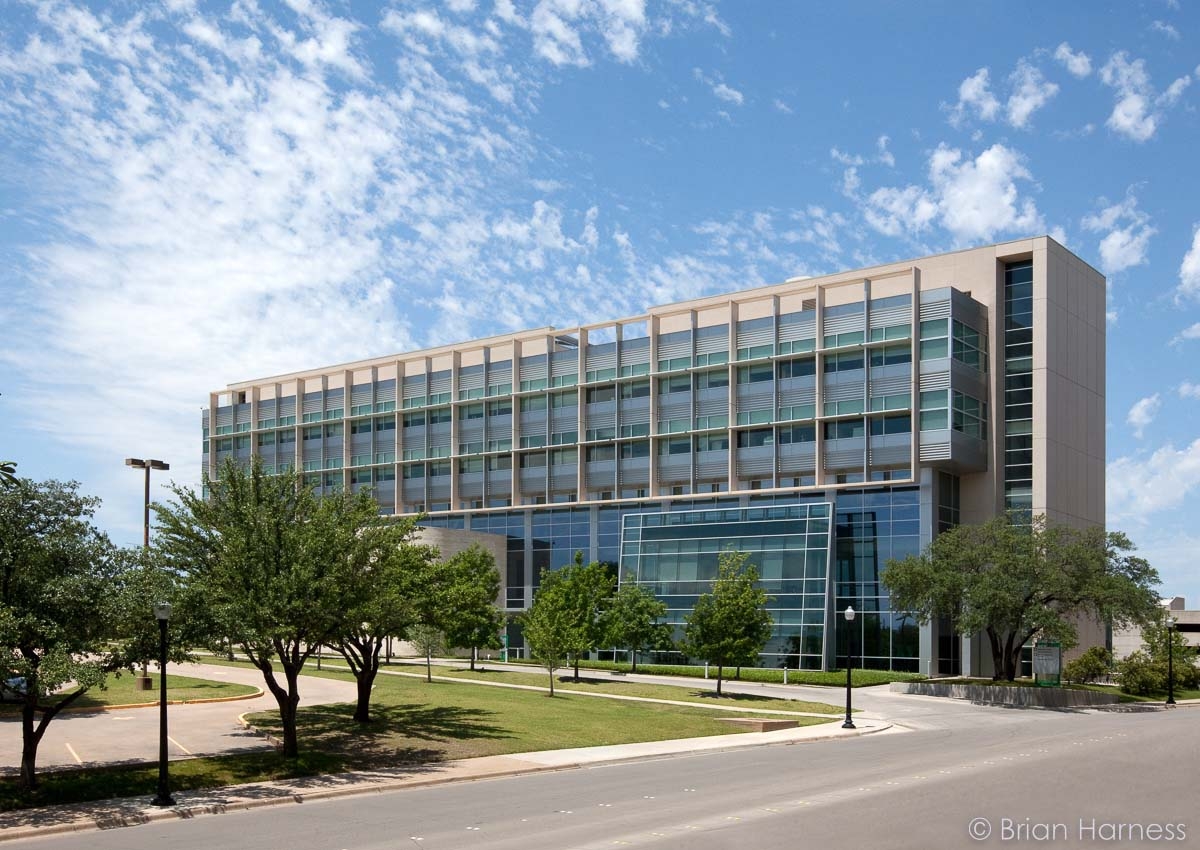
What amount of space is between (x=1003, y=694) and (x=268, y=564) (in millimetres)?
40971

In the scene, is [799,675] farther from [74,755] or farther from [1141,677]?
[74,755]

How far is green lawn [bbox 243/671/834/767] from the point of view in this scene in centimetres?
3009

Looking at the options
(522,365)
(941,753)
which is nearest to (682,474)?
(522,365)

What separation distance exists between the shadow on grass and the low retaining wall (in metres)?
28.3

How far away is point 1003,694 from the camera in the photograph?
55438mm

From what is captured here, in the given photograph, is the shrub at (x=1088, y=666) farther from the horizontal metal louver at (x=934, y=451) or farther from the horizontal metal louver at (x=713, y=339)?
the horizontal metal louver at (x=713, y=339)

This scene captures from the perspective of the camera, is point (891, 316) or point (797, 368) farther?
point (797, 368)

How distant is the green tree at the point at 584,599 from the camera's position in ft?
179

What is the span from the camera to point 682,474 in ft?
250

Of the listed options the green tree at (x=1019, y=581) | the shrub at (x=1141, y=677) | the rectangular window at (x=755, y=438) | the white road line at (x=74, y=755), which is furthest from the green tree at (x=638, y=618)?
the white road line at (x=74, y=755)

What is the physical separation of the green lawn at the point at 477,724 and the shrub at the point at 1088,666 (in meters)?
33.7

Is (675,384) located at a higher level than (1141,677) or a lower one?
higher

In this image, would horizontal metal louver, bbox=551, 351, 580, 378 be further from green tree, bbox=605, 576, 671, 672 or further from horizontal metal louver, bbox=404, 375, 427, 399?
green tree, bbox=605, 576, 671, 672

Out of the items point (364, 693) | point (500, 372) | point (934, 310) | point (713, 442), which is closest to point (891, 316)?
point (934, 310)
